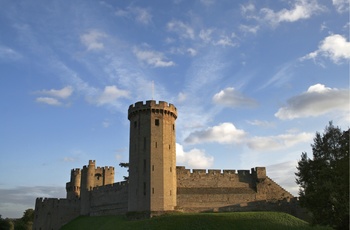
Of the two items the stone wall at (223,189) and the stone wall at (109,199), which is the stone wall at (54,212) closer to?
the stone wall at (109,199)

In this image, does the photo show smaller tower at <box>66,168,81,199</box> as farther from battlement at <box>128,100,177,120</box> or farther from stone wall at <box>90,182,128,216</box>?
battlement at <box>128,100,177,120</box>

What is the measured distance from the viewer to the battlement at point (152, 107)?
4716cm

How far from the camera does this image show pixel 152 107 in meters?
47.1

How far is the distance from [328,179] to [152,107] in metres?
25.0

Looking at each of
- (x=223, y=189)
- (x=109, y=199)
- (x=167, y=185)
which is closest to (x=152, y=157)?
(x=167, y=185)

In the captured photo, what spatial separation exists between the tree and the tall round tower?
18450 millimetres

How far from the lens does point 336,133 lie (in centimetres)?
2942

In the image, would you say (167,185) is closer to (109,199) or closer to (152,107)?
(152,107)

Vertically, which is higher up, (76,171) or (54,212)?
(76,171)

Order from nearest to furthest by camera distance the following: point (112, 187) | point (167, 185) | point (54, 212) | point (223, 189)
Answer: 1. point (167, 185)
2. point (223, 189)
3. point (112, 187)
4. point (54, 212)

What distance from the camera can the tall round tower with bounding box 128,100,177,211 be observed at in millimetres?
44188

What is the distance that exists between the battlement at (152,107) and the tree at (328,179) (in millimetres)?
21097

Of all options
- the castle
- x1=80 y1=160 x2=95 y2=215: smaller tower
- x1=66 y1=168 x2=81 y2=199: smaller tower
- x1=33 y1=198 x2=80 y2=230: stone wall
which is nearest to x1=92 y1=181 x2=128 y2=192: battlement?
the castle

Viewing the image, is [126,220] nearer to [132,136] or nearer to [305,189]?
[132,136]
